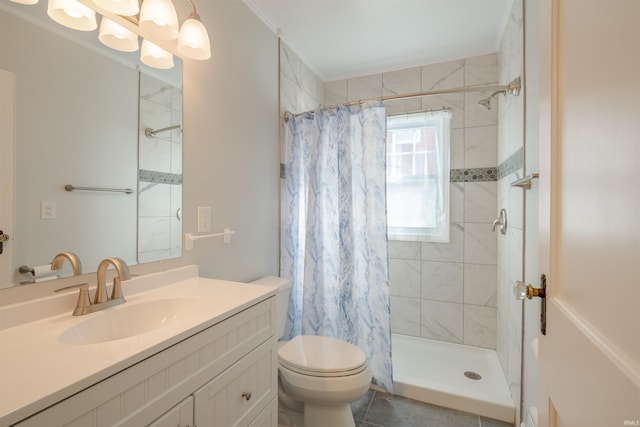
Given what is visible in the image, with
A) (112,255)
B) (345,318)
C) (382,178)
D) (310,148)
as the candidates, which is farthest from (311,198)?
(112,255)

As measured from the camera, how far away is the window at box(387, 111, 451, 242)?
8.18 feet

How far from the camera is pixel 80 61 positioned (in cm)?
102

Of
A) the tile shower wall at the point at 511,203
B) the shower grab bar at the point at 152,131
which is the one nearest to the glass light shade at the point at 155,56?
the shower grab bar at the point at 152,131

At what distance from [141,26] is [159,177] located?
22.8 inches

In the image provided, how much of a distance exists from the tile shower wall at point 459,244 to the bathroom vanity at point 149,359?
1736 millimetres

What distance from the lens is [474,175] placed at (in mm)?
2395

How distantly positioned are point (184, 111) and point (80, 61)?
0.41 metres

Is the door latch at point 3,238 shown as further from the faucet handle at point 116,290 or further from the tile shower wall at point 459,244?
the tile shower wall at point 459,244

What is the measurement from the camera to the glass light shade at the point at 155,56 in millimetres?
1232

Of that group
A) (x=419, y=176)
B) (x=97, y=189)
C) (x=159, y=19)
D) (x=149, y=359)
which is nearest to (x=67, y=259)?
(x=97, y=189)

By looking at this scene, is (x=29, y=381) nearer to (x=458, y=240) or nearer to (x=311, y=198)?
(x=311, y=198)

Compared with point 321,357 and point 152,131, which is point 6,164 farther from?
point 321,357

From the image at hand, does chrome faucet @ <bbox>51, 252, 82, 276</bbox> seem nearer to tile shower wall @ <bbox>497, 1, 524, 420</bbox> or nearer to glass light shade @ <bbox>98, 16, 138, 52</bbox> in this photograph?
glass light shade @ <bbox>98, 16, 138, 52</bbox>

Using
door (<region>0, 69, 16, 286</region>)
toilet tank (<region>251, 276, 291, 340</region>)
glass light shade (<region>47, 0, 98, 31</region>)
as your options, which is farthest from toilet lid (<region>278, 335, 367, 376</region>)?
glass light shade (<region>47, 0, 98, 31</region>)
